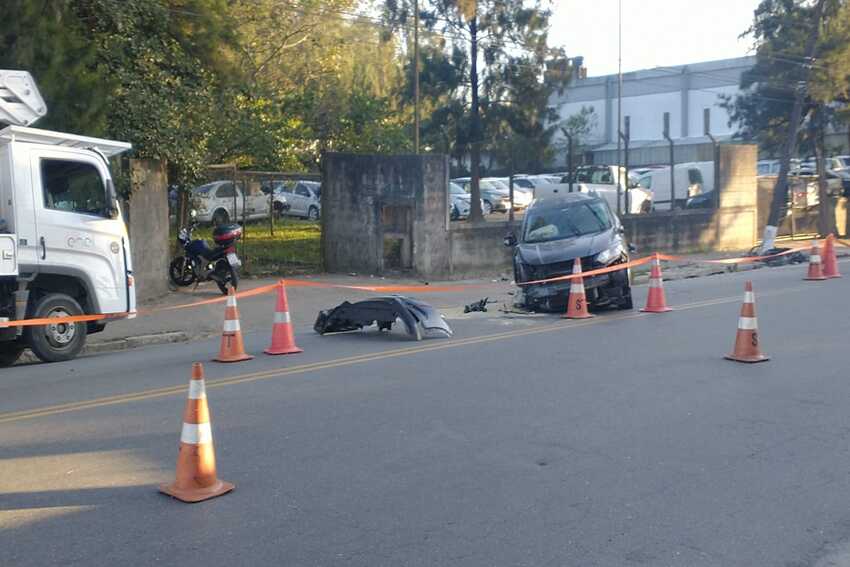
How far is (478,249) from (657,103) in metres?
56.2

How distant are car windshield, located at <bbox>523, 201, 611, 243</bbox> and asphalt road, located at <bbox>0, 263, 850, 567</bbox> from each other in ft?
13.6

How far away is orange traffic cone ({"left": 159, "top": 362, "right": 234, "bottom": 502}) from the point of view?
21.0 ft

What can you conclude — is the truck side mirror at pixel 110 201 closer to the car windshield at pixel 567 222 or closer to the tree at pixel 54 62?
the tree at pixel 54 62

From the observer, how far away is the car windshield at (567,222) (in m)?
16.4

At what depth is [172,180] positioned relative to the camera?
65.9 ft

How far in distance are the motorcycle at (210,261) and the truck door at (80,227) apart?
5.58m

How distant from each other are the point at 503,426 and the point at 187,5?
1431 cm

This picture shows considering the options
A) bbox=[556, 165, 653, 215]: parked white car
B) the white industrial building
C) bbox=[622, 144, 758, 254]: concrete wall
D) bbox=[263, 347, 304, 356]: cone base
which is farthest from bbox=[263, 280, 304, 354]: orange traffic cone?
the white industrial building

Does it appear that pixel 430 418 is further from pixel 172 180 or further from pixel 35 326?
pixel 172 180

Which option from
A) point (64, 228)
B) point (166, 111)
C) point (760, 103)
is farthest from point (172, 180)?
point (760, 103)

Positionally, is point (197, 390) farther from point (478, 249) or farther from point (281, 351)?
point (478, 249)

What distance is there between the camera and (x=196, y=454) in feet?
21.1

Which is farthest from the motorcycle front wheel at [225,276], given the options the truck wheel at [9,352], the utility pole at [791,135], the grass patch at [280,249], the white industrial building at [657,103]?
the white industrial building at [657,103]

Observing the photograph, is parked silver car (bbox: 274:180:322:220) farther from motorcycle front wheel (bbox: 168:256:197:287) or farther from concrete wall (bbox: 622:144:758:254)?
motorcycle front wheel (bbox: 168:256:197:287)
